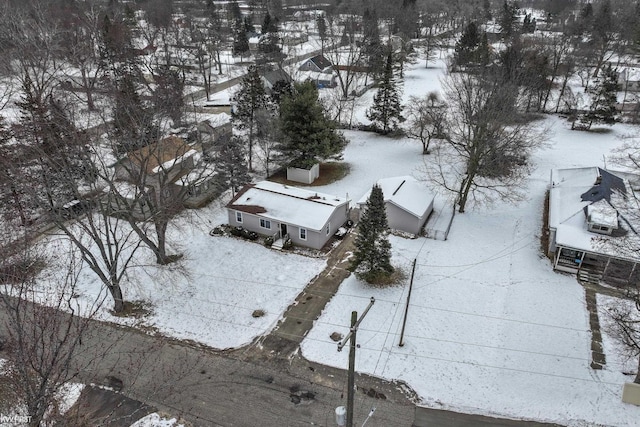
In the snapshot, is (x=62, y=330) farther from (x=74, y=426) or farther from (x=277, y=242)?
(x=277, y=242)

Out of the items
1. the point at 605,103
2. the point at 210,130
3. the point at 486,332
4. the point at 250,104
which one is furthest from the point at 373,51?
the point at 486,332

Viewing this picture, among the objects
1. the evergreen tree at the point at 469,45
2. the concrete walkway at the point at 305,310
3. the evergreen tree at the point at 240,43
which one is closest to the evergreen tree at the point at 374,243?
the concrete walkway at the point at 305,310

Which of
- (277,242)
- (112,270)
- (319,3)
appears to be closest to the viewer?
(112,270)

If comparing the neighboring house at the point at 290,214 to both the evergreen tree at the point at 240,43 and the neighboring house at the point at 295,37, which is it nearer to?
the evergreen tree at the point at 240,43

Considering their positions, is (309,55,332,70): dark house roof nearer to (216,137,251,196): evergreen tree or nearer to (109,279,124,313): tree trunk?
(216,137,251,196): evergreen tree

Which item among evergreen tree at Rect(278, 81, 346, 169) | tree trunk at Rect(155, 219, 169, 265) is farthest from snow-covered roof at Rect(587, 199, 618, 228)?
tree trunk at Rect(155, 219, 169, 265)

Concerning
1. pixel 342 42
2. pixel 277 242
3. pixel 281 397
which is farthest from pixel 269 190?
pixel 342 42
